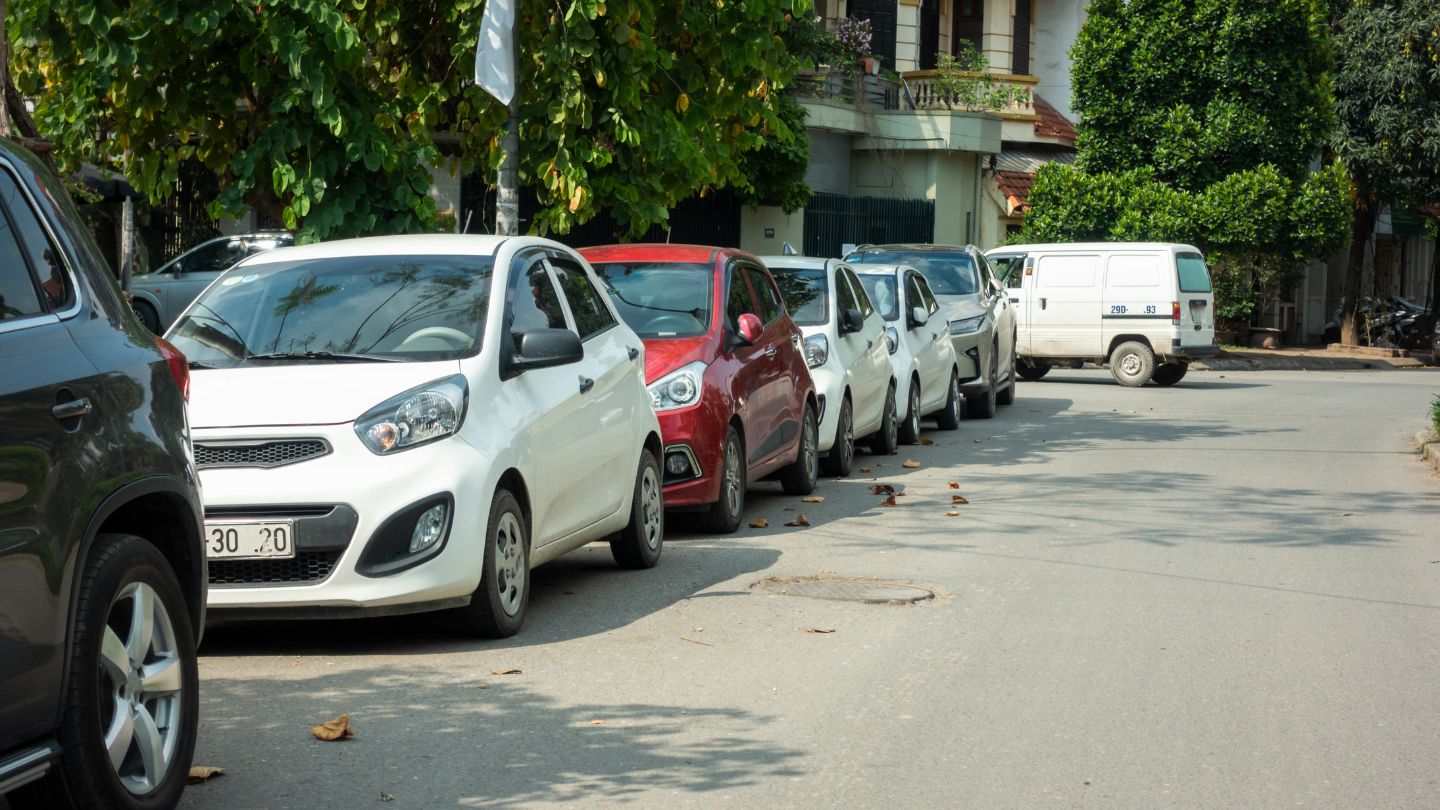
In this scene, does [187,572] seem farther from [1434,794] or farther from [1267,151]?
[1267,151]

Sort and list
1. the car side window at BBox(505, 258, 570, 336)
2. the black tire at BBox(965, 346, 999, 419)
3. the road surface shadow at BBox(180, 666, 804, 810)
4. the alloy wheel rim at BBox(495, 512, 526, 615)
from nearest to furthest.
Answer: the road surface shadow at BBox(180, 666, 804, 810), the alloy wheel rim at BBox(495, 512, 526, 615), the car side window at BBox(505, 258, 570, 336), the black tire at BBox(965, 346, 999, 419)

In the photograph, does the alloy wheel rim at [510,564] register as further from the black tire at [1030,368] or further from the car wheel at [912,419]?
the black tire at [1030,368]

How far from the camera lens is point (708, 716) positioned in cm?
634

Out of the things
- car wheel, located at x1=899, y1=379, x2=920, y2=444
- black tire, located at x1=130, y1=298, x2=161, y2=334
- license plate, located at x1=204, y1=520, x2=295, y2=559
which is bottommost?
car wheel, located at x1=899, y1=379, x2=920, y2=444

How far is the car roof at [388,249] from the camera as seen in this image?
8508 mm

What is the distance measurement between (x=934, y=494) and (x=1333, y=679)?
627cm

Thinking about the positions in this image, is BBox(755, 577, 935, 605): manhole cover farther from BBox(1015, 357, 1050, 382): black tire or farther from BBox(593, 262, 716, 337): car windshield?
BBox(1015, 357, 1050, 382): black tire

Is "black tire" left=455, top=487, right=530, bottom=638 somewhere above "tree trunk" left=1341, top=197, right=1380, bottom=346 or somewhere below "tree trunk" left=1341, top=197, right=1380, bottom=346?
below

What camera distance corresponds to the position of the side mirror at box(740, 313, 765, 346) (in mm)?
Result: 11344

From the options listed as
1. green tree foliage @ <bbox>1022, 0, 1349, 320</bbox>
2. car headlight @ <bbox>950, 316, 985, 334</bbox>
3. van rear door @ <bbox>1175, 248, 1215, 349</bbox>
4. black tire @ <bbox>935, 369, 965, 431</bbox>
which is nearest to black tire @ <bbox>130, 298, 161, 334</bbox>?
black tire @ <bbox>935, 369, 965, 431</bbox>

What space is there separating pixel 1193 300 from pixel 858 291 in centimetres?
1252

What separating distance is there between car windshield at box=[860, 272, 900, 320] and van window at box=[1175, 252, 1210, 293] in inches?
385

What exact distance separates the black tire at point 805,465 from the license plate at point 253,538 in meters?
6.15

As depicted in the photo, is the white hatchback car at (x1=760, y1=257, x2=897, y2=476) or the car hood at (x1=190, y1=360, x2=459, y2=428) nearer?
the car hood at (x1=190, y1=360, x2=459, y2=428)
